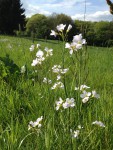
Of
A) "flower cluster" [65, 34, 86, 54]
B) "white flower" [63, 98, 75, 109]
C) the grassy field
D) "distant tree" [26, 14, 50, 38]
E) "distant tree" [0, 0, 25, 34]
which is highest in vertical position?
"distant tree" [0, 0, 25, 34]

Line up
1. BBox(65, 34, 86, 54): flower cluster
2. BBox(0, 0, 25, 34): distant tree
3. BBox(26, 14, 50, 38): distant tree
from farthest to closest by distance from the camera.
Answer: BBox(0, 0, 25, 34): distant tree
BBox(26, 14, 50, 38): distant tree
BBox(65, 34, 86, 54): flower cluster

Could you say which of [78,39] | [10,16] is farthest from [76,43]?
[10,16]

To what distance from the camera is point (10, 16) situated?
52.7 metres

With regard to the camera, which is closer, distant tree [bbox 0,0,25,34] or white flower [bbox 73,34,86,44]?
white flower [bbox 73,34,86,44]

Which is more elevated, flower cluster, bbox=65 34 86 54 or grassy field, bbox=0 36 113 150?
flower cluster, bbox=65 34 86 54

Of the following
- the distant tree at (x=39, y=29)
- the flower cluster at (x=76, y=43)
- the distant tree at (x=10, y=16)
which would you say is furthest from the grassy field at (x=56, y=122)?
the distant tree at (x=10, y=16)

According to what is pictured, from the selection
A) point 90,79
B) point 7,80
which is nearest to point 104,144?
point 7,80

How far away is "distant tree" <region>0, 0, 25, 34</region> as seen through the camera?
5228 centimetres

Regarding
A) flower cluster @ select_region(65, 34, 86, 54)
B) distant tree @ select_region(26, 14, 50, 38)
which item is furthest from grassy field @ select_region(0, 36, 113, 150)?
distant tree @ select_region(26, 14, 50, 38)

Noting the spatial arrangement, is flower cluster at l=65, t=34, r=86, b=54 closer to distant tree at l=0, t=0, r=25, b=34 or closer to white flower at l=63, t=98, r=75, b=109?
white flower at l=63, t=98, r=75, b=109

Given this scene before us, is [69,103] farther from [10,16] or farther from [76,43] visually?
[10,16]

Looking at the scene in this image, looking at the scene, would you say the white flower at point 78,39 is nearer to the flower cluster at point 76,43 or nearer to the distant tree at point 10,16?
the flower cluster at point 76,43

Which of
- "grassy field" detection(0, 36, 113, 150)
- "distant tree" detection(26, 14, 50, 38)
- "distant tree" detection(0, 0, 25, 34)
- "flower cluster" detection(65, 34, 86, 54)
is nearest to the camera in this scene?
"flower cluster" detection(65, 34, 86, 54)

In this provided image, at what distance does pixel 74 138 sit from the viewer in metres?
2.20
